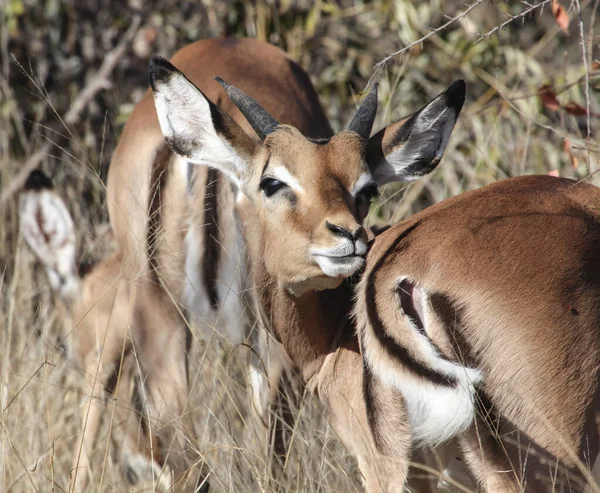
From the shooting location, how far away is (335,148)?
3473mm

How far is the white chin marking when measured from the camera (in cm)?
316

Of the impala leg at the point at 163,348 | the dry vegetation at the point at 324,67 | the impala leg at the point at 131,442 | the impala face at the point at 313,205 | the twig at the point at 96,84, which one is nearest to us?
the impala face at the point at 313,205

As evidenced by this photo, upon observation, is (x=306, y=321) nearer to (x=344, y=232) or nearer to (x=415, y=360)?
(x=344, y=232)

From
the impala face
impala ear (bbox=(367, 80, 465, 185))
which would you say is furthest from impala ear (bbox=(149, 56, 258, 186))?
impala ear (bbox=(367, 80, 465, 185))

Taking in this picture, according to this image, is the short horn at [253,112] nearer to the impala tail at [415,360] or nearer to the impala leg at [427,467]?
the impala tail at [415,360]

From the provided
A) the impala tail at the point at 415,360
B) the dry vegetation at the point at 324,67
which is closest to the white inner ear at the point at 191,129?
the impala tail at the point at 415,360

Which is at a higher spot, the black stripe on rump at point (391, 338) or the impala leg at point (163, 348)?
the black stripe on rump at point (391, 338)

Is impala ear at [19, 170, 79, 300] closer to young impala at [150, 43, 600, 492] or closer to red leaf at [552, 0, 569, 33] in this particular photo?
young impala at [150, 43, 600, 492]

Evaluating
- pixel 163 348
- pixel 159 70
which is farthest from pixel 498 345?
pixel 163 348

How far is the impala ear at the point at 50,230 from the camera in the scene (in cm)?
479

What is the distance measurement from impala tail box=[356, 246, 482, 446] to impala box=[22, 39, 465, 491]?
90 mm

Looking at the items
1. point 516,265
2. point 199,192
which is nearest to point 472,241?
point 516,265

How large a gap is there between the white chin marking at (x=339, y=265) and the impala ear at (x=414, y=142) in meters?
0.64

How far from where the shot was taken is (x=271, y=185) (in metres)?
3.52
